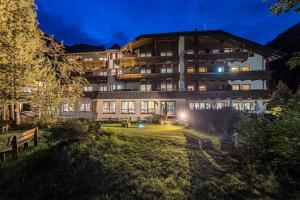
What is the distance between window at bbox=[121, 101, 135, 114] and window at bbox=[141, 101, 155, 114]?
1.44 meters

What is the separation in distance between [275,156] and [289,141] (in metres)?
1.94

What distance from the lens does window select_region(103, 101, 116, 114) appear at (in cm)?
3812

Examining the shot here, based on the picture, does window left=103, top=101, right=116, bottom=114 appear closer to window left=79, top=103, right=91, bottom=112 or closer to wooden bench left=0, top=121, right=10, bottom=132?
window left=79, top=103, right=91, bottom=112

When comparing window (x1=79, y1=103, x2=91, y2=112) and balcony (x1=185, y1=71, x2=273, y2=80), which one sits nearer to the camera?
balcony (x1=185, y1=71, x2=273, y2=80)

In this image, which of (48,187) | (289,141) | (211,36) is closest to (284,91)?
(211,36)

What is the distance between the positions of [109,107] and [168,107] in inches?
338

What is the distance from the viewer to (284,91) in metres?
29.8

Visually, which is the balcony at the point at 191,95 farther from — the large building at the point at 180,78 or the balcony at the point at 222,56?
the balcony at the point at 222,56

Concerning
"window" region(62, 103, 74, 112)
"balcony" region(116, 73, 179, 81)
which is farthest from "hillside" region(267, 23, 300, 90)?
"window" region(62, 103, 74, 112)

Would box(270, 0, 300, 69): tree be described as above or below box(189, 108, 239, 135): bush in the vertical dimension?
above

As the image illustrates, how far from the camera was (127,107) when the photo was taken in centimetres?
3781

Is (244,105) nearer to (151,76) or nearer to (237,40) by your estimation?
(237,40)

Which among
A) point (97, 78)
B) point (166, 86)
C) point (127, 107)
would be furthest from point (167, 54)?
point (97, 78)

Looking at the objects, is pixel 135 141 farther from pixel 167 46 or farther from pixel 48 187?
pixel 167 46
